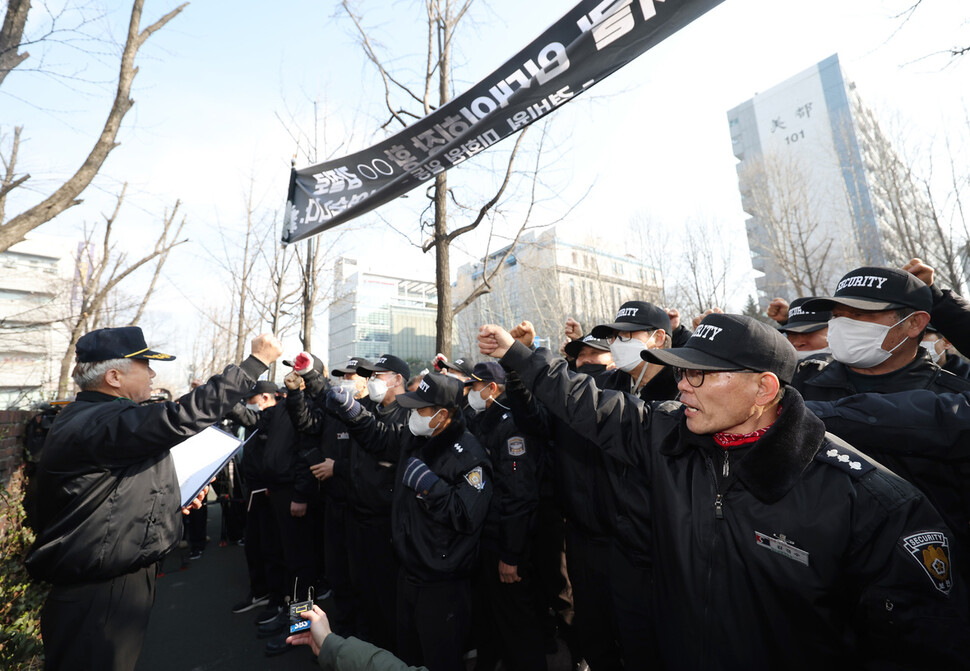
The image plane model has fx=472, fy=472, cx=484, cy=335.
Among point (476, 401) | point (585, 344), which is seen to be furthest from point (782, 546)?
point (476, 401)

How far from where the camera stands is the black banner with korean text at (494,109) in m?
3.32

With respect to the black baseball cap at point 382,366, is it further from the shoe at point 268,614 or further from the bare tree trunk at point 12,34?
the bare tree trunk at point 12,34

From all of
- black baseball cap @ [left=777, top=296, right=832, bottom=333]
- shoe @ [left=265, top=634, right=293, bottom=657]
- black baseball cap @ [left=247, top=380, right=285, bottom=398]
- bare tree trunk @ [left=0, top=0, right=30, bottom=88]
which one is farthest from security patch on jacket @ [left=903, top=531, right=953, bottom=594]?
bare tree trunk @ [left=0, top=0, right=30, bottom=88]

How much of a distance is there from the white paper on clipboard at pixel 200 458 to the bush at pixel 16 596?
104 centimetres

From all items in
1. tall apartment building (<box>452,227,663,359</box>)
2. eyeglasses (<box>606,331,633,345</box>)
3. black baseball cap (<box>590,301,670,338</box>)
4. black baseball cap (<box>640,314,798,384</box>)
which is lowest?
black baseball cap (<box>640,314,798,384</box>)

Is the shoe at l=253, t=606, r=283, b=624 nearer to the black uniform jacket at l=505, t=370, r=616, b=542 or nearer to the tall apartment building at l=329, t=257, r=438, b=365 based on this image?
the black uniform jacket at l=505, t=370, r=616, b=542

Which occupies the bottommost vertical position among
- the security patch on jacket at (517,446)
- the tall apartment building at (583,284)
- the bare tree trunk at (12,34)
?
the security patch on jacket at (517,446)

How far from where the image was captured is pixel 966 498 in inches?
80.4

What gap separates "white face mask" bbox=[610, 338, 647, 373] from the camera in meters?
3.35

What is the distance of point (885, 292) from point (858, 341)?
28 cm

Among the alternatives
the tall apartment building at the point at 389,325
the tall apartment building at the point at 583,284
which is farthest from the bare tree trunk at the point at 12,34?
the tall apartment building at the point at 389,325

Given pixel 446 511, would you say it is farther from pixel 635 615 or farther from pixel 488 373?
pixel 488 373

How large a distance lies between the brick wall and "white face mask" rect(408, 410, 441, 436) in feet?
15.4

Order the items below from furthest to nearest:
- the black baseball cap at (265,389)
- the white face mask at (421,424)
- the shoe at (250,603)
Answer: the black baseball cap at (265,389) → the shoe at (250,603) → the white face mask at (421,424)
